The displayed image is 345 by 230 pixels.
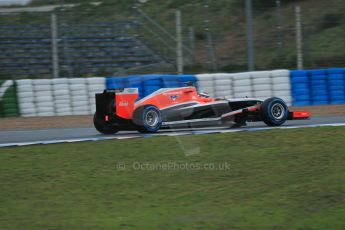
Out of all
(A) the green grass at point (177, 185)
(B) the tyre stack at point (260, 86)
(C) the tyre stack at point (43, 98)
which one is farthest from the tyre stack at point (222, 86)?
(A) the green grass at point (177, 185)

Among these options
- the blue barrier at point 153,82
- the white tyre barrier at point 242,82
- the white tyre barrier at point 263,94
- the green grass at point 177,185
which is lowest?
the green grass at point 177,185

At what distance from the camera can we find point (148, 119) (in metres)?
11.1

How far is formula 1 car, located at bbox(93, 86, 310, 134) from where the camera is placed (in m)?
11.1

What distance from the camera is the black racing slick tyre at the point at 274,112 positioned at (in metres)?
11.5

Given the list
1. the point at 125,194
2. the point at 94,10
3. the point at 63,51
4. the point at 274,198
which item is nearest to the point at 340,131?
the point at 274,198

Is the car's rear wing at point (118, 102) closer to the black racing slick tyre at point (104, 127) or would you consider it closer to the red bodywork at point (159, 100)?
the red bodywork at point (159, 100)

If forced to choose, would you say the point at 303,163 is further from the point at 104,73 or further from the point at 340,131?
the point at 104,73

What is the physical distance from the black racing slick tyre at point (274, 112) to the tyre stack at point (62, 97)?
652 cm

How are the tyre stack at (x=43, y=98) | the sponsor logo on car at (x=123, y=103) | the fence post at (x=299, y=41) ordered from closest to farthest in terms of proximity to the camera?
the sponsor logo on car at (x=123, y=103), the tyre stack at (x=43, y=98), the fence post at (x=299, y=41)

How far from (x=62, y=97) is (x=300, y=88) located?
20.3 ft

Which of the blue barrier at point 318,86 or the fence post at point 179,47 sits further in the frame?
the fence post at point 179,47

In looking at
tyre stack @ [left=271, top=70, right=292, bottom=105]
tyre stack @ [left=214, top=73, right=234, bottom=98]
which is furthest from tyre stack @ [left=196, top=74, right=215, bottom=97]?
tyre stack @ [left=271, top=70, right=292, bottom=105]

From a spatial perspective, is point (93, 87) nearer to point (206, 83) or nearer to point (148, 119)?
point (206, 83)

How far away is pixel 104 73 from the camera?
63.1 feet
